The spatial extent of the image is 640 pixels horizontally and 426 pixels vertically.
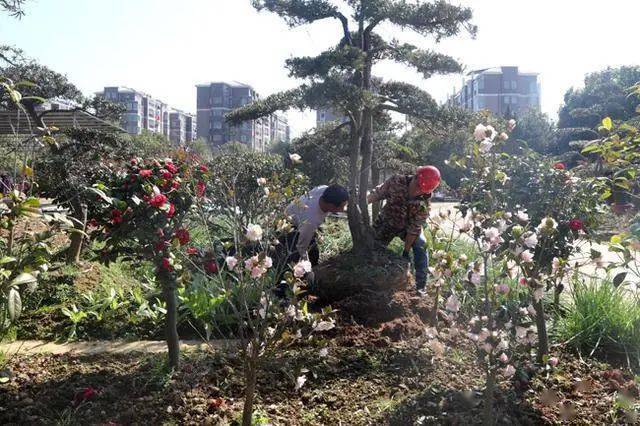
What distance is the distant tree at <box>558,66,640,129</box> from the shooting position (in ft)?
71.3

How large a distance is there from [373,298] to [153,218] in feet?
5.85

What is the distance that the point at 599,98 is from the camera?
90.2 feet

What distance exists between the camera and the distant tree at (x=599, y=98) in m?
21.7

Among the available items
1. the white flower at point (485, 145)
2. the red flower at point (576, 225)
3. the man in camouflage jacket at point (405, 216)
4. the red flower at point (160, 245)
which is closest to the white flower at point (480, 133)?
the white flower at point (485, 145)

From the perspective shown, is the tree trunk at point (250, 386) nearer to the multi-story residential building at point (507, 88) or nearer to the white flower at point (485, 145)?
the white flower at point (485, 145)

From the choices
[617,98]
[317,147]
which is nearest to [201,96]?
[617,98]

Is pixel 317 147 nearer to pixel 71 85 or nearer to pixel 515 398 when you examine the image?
pixel 515 398

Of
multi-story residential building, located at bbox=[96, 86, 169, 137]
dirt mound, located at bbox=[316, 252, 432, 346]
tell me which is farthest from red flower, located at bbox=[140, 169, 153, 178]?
multi-story residential building, located at bbox=[96, 86, 169, 137]

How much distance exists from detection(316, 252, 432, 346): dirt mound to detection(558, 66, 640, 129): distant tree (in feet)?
64.6

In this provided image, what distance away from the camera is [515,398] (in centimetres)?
224

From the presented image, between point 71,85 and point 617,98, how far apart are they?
21862 millimetres

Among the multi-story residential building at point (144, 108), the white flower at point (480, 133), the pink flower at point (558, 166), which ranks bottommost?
the pink flower at point (558, 166)

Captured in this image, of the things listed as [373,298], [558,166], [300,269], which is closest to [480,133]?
[300,269]

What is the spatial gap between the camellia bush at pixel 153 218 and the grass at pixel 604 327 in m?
2.27
